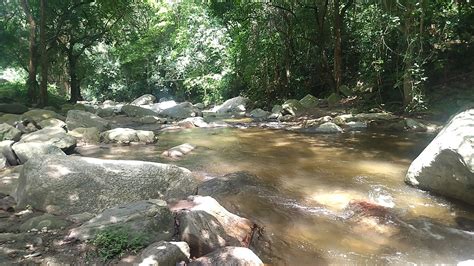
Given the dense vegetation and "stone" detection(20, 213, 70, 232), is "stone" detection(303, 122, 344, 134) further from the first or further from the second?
"stone" detection(20, 213, 70, 232)

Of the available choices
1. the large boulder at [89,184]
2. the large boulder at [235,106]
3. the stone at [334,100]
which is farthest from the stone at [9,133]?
the large boulder at [235,106]

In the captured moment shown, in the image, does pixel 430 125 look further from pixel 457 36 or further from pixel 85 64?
pixel 85 64

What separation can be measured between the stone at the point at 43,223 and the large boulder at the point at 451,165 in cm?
410

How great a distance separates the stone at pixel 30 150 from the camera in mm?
5820

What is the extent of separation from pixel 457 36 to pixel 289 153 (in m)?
6.87

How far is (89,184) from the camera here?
3.83m

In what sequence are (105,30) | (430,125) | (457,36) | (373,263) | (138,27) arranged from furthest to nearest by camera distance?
(138,27) < (105,30) < (457,36) < (430,125) < (373,263)

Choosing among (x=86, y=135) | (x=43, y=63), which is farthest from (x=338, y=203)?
(x=43, y=63)

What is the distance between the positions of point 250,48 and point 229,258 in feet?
46.0

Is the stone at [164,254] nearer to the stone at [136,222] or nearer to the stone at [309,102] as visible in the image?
→ the stone at [136,222]

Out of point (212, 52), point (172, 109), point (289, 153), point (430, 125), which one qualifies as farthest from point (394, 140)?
point (212, 52)

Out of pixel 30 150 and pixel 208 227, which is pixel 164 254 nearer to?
pixel 208 227

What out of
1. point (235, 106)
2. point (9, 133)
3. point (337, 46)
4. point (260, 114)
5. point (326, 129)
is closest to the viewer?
point (9, 133)

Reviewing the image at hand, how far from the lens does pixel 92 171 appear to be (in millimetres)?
3947
